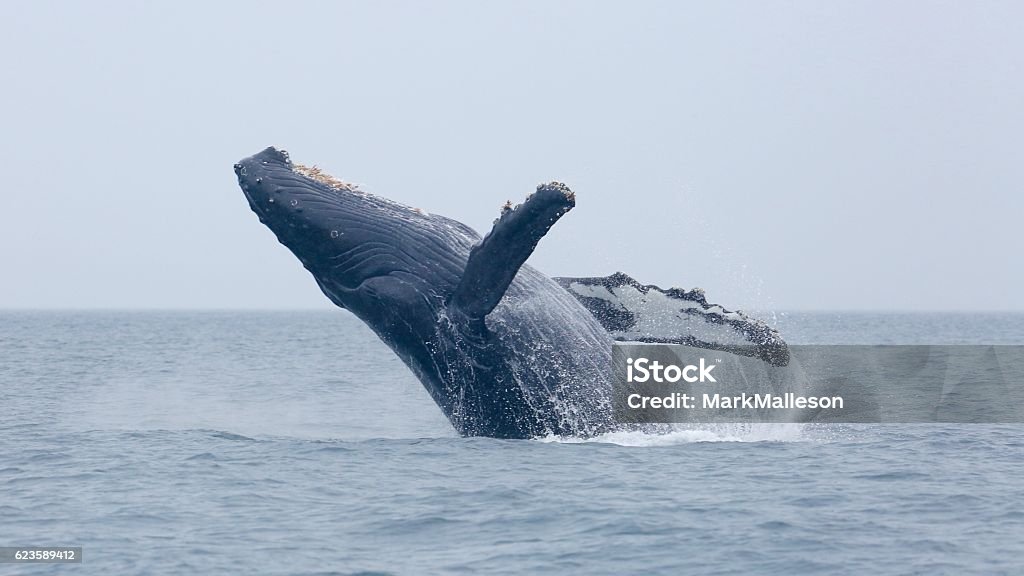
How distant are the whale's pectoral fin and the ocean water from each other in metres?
1.81

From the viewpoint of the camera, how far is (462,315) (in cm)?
1292

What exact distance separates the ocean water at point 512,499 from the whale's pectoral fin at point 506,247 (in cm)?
181

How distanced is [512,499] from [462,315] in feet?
7.18

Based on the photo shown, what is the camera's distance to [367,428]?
1838 cm

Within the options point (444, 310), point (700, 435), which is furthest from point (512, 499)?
point (700, 435)

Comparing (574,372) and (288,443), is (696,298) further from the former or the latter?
(288,443)

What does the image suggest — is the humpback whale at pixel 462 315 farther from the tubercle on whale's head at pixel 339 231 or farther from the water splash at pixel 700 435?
the water splash at pixel 700 435

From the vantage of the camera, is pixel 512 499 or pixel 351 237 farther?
pixel 351 237

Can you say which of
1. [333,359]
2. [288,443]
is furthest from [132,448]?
[333,359]

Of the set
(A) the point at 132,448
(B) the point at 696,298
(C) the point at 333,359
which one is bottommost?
(A) the point at 132,448

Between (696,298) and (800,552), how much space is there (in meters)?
5.01

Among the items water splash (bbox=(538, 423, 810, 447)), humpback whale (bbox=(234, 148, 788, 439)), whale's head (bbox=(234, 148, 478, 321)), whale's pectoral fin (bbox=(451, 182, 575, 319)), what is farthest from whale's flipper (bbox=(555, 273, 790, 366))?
whale's pectoral fin (bbox=(451, 182, 575, 319))

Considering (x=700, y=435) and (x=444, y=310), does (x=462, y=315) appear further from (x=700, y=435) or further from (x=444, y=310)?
(x=700, y=435)

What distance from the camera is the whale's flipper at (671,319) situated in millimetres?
14016
